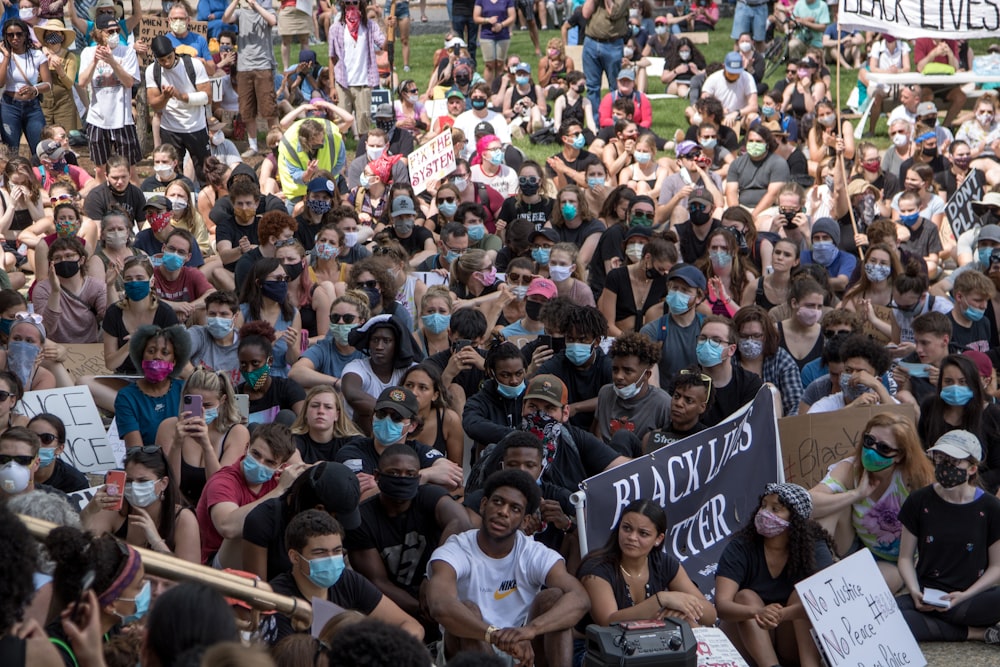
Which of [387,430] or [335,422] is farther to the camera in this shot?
[335,422]

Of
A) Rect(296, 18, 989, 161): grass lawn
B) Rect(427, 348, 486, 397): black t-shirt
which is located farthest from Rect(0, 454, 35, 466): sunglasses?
Rect(296, 18, 989, 161): grass lawn

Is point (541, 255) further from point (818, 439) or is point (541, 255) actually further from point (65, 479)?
point (65, 479)

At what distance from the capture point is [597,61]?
20578mm

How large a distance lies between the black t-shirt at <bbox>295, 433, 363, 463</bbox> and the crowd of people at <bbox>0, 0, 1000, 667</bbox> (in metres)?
0.02

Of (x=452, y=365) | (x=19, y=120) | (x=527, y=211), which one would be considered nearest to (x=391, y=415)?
(x=452, y=365)

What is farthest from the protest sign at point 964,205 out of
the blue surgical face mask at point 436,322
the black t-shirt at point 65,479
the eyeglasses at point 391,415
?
the black t-shirt at point 65,479

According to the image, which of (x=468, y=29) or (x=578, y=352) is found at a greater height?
(x=468, y=29)

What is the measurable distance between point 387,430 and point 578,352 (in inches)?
67.4

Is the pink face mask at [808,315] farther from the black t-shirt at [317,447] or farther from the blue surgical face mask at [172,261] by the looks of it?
the blue surgical face mask at [172,261]

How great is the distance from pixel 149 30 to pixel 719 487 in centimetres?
1173

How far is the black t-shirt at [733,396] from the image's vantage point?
858 centimetres

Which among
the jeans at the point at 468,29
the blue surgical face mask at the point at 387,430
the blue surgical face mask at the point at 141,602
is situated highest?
the jeans at the point at 468,29

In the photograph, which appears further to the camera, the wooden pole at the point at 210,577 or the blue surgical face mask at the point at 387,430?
the blue surgical face mask at the point at 387,430

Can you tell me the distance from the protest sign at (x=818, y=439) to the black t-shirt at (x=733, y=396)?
0.28 metres
